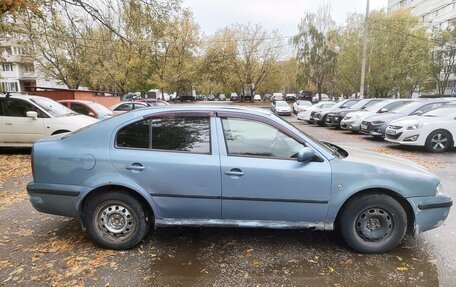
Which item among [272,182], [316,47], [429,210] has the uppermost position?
[316,47]

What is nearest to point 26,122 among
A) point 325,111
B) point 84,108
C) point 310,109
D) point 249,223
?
point 84,108

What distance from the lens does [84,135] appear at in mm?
3627

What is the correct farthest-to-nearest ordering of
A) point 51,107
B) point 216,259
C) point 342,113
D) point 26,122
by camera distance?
point 342,113, point 51,107, point 26,122, point 216,259

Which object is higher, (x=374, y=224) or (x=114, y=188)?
(x=114, y=188)

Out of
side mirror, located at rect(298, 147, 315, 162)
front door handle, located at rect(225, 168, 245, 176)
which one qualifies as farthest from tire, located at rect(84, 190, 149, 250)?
side mirror, located at rect(298, 147, 315, 162)

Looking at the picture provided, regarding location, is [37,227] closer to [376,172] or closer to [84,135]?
[84,135]

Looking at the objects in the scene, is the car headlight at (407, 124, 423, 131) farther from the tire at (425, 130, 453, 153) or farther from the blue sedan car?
the blue sedan car

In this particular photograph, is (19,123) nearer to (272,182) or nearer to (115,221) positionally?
(115,221)

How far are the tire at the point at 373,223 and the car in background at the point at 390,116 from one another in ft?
30.1

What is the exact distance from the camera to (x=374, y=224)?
11.6 feet

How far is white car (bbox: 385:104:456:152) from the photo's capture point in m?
9.59

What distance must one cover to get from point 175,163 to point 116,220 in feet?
3.25

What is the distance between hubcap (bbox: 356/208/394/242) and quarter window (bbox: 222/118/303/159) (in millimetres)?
1043

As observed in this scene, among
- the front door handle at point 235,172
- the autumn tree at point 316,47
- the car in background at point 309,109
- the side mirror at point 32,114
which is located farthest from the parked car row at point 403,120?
the autumn tree at point 316,47
